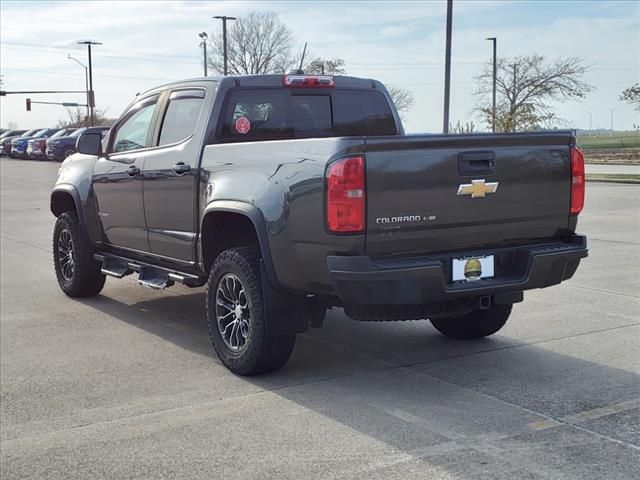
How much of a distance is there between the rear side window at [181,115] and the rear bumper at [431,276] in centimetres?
218

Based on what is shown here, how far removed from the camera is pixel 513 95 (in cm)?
5478

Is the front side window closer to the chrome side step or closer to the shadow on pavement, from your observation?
the chrome side step

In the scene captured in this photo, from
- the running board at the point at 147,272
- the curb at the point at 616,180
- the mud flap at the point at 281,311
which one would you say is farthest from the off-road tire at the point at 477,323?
the curb at the point at 616,180

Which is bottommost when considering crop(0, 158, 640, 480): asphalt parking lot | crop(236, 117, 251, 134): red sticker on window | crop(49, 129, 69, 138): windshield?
crop(0, 158, 640, 480): asphalt parking lot

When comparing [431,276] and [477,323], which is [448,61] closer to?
[477,323]

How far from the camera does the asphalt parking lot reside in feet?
13.5

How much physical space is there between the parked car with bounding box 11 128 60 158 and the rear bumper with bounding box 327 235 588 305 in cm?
4401

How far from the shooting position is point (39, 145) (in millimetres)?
43844

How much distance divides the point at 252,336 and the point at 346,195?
1255 millimetres

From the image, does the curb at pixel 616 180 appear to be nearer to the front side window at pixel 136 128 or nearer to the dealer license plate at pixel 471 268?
the front side window at pixel 136 128

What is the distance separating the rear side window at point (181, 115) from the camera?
21.1 feet

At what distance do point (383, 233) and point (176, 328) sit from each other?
9.41 ft

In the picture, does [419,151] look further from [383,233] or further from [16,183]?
[16,183]

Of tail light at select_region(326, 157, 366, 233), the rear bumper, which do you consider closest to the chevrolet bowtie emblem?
the rear bumper
